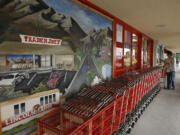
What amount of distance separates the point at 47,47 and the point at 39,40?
15 centimetres

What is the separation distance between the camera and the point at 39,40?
5.55ft

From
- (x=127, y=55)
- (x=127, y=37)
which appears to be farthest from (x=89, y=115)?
(x=127, y=37)

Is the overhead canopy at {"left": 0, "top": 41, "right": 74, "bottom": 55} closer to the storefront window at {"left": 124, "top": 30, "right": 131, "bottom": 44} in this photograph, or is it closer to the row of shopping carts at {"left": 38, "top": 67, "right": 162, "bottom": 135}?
the row of shopping carts at {"left": 38, "top": 67, "right": 162, "bottom": 135}

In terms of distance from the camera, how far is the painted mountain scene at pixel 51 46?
1414mm

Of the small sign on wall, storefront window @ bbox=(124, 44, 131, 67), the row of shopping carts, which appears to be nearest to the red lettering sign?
the row of shopping carts

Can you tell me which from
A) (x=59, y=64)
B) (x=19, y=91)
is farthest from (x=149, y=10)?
(x=19, y=91)

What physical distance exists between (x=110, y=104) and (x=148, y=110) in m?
2.30

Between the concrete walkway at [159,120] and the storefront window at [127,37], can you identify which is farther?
the storefront window at [127,37]

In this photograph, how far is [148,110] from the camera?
349 centimetres

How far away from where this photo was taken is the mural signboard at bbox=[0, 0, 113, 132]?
141 centimetres

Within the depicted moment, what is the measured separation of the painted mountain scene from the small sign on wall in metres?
0.02

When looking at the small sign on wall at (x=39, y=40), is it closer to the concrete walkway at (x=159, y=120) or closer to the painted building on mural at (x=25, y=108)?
the painted building on mural at (x=25, y=108)

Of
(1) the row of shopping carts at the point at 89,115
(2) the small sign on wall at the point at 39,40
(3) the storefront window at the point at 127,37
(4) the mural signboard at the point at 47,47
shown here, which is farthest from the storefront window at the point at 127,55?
(2) the small sign on wall at the point at 39,40

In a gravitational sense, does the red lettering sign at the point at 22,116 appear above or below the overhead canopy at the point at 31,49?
below
